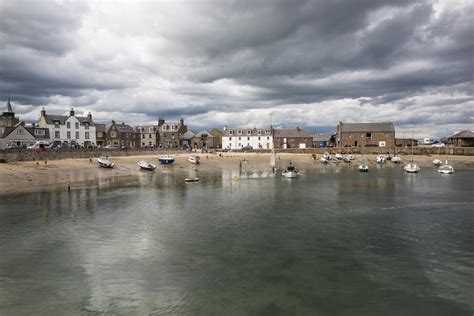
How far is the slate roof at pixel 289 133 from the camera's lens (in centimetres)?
13100

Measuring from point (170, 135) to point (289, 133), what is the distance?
165 ft

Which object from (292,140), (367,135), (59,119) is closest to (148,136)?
(59,119)

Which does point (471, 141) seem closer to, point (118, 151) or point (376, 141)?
point (376, 141)

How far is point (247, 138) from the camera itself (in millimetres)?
134250

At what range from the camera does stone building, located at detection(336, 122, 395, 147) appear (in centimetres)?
11925

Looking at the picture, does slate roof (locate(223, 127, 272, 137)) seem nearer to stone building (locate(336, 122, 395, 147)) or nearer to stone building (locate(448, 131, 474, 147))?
stone building (locate(336, 122, 395, 147))

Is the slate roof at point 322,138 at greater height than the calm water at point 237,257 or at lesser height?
greater

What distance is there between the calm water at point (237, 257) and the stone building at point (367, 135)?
87.9 meters

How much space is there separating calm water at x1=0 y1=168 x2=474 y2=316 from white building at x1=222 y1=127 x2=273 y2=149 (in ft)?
316

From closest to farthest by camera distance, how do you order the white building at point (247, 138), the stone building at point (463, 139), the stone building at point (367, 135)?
1. the stone building at point (463, 139)
2. the stone building at point (367, 135)
3. the white building at point (247, 138)

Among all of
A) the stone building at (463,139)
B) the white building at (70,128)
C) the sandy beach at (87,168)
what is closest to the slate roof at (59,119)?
the white building at (70,128)

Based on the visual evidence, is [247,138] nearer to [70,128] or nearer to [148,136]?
[148,136]

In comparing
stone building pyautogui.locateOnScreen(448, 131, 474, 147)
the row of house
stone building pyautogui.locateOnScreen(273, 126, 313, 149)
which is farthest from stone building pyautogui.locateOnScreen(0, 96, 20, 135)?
stone building pyautogui.locateOnScreen(448, 131, 474, 147)

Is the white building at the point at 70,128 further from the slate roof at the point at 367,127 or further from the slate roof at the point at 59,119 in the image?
the slate roof at the point at 367,127
